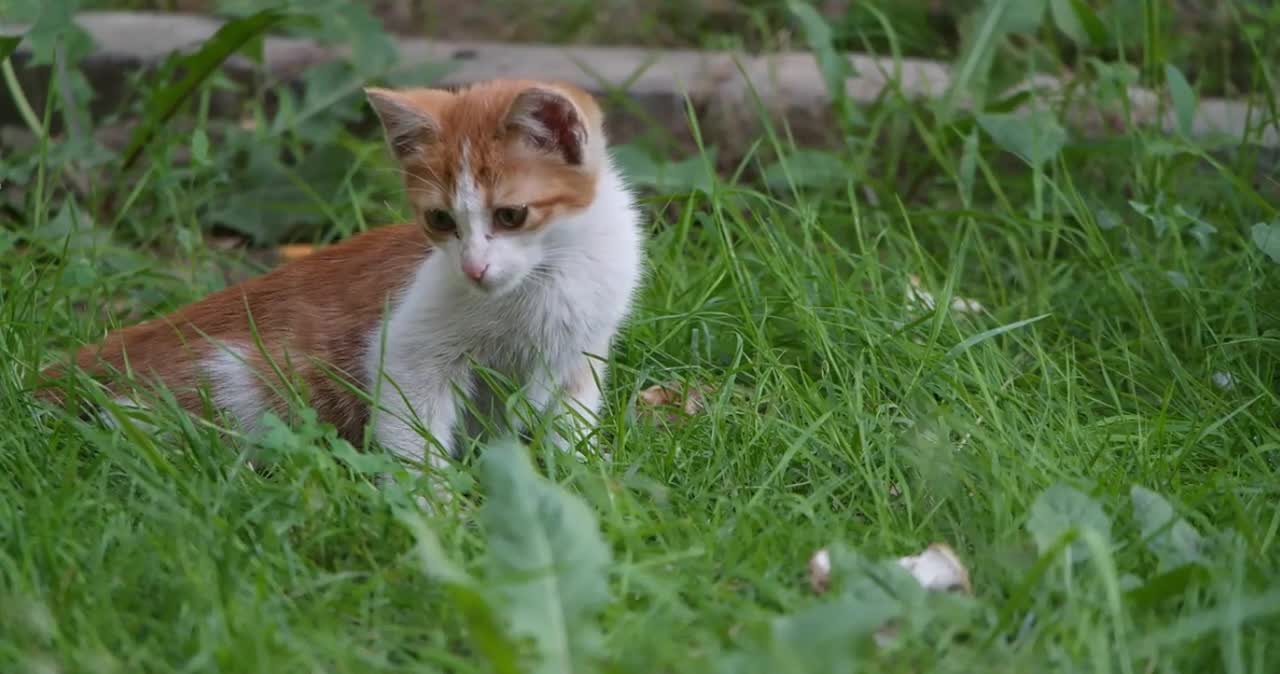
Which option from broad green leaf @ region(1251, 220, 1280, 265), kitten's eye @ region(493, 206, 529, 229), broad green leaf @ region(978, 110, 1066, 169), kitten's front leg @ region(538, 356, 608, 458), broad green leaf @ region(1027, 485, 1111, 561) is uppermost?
kitten's eye @ region(493, 206, 529, 229)

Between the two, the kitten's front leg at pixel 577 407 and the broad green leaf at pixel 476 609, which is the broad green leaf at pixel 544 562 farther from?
the kitten's front leg at pixel 577 407

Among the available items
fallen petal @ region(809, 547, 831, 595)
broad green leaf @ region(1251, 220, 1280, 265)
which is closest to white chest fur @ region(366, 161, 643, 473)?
fallen petal @ region(809, 547, 831, 595)

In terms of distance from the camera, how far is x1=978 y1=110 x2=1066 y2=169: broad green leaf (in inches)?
149

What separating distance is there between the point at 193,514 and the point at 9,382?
2.34ft

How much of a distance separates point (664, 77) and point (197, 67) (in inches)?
56.6

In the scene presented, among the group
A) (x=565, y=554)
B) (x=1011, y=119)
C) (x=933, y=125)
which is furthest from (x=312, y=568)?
(x=933, y=125)

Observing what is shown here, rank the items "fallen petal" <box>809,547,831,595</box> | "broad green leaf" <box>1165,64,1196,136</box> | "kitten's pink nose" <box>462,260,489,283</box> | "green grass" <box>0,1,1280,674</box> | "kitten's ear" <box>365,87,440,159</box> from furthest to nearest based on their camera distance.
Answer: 1. "broad green leaf" <box>1165,64,1196,136</box>
2. "kitten's ear" <box>365,87,440,159</box>
3. "kitten's pink nose" <box>462,260,489,283</box>
4. "fallen petal" <box>809,547,831,595</box>
5. "green grass" <box>0,1,1280,674</box>

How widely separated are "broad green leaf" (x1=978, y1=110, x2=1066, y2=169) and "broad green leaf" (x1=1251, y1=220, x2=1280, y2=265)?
0.67m

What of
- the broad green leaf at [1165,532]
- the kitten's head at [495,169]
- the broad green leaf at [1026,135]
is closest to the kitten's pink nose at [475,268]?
the kitten's head at [495,169]

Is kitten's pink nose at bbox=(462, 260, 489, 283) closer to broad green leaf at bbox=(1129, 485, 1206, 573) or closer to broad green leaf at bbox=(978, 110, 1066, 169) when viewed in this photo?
broad green leaf at bbox=(1129, 485, 1206, 573)

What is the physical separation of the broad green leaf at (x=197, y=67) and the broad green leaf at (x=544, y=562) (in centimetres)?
216

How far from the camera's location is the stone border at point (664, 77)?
4.46 meters

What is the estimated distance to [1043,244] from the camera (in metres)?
4.05

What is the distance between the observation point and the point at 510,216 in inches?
113
